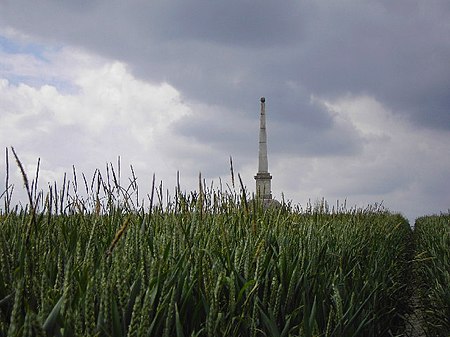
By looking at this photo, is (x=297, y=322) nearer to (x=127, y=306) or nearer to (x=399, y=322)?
(x=127, y=306)

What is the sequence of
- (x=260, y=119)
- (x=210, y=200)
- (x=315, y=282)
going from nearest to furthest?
(x=315, y=282) < (x=210, y=200) < (x=260, y=119)

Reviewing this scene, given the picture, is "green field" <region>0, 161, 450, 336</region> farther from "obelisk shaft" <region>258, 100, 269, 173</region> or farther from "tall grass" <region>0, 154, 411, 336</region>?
"obelisk shaft" <region>258, 100, 269, 173</region>

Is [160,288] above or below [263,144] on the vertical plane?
below

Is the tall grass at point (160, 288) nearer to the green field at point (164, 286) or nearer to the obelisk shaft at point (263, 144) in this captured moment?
the green field at point (164, 286)

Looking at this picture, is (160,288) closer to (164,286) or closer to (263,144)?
(164,286)

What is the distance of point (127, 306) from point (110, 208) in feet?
9.55

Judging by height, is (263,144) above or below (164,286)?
above

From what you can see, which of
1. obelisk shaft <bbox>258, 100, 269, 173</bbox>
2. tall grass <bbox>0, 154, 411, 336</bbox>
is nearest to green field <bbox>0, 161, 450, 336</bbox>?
tall grass <bbox>0, 154, 411, 336</bbox>

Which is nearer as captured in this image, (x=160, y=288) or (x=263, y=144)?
(x=160, y=288)

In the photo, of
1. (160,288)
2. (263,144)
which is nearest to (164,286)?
(160,288)

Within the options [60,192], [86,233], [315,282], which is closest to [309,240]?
[315,282]

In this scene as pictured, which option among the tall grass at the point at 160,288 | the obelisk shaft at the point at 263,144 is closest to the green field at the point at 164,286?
the tall grass at the point at 160,288

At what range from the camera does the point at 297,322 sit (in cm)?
311

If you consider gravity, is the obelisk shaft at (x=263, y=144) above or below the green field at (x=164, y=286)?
above
